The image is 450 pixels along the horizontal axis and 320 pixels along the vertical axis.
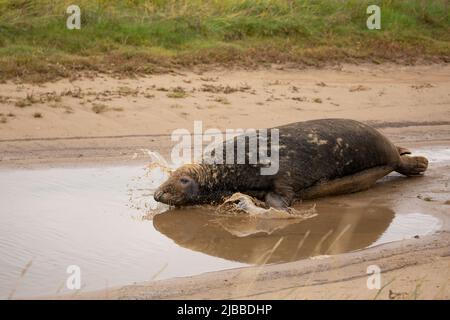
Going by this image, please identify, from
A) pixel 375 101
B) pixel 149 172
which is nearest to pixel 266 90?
pixel 375 101

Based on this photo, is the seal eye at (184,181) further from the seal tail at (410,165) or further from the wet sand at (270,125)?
the seal tail at (410,165)

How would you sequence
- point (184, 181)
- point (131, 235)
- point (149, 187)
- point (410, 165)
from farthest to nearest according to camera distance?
point (410, 165), point (149, 187), point (184, 181), point (131, 235)

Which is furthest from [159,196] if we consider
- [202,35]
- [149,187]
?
[202,35]

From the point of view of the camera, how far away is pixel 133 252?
6297mm

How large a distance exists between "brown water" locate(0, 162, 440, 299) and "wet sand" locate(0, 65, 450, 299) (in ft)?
0.92

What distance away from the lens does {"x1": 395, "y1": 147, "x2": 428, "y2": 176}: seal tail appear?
8614 millimetres

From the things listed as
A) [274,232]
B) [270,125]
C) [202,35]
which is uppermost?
[202,35]

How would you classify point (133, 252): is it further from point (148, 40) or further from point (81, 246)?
point (148, 40)

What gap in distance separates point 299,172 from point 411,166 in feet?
5.11

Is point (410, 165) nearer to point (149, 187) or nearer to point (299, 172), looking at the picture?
point (299, 172)

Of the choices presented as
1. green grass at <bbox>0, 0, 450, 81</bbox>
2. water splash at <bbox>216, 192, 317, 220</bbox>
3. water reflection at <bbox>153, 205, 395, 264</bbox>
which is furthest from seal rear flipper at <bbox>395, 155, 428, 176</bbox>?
green grass at <bbox>0, 0, 450, 81</bbox>

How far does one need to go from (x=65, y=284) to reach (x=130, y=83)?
6275 mm

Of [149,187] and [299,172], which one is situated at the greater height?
[299,172]

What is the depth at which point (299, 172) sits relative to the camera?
7730 millimetres
